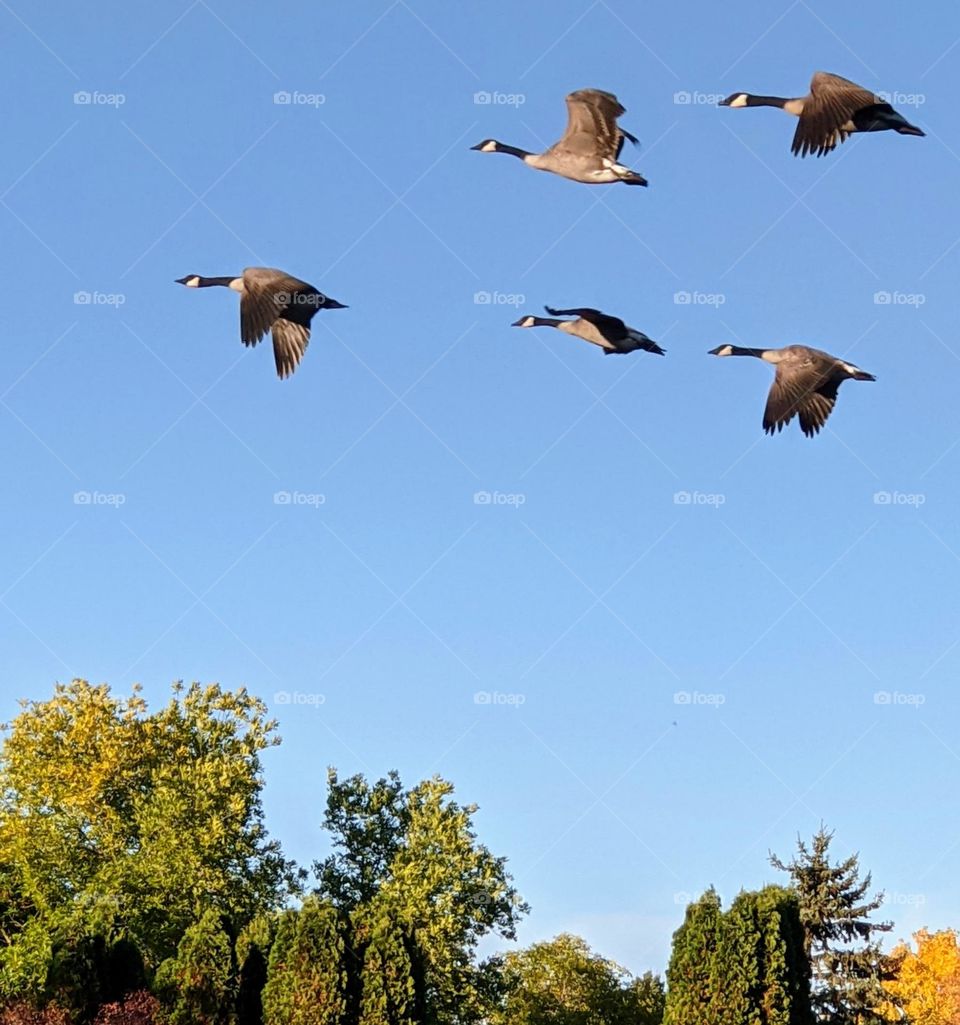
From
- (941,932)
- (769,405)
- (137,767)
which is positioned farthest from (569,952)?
(769,405)

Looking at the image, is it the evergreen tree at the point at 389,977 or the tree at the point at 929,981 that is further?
the tree at the point at 929,981

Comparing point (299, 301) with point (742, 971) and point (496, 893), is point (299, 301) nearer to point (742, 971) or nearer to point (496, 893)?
point (742, 971)

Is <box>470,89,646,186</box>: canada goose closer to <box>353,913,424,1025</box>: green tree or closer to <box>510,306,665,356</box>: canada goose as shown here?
<box>510,306,665,356</box>: canada goose

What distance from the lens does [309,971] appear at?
103 ft

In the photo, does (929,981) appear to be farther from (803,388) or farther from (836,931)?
(803,388)

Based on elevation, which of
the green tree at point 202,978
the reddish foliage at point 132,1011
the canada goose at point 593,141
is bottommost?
the reddish foliage at point 132,1011

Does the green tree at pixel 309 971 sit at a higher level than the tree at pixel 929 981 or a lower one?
lower

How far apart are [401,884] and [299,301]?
82.6 feet

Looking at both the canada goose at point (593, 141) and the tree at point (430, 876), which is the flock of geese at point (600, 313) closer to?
the canada goose at point (593, 141)

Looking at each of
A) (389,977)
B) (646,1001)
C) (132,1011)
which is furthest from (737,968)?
(646,1001)

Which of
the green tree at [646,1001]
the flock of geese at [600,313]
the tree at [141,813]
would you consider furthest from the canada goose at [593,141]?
the green tree at [646,1001]

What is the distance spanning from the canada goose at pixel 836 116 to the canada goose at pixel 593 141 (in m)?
2.40

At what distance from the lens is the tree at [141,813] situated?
40000 mm

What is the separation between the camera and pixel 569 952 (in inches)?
2371
